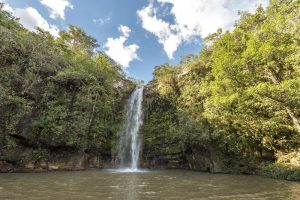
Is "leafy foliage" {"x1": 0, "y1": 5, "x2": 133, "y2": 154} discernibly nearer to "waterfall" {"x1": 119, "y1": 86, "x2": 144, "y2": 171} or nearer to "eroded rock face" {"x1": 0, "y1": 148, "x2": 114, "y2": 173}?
"eroded rock face" {"x1": 0, "y1": 148, "x2": 114, "y2": 173}

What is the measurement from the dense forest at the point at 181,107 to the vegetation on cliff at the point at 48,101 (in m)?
0.08

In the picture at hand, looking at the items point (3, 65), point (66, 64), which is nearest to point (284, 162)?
point (66, 64)

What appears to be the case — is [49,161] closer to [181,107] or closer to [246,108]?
[181,107]

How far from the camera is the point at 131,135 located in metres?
24.4

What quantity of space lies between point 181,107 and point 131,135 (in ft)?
18.0

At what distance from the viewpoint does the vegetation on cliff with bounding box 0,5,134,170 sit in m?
18.6

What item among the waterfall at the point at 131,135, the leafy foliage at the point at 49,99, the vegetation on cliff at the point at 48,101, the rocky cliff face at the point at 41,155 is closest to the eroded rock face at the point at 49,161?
the rocky cliff face at the point at 41,155

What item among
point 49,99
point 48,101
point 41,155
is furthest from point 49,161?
point 49,99

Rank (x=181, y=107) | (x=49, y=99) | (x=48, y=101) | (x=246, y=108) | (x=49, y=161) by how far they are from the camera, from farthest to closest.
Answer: (x=181, y=107)
(x=49, y=99)
(x=48, y=101)
(x=49, y=161)
(x=246, y=108)

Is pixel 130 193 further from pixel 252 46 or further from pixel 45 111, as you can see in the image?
pixel 45 111

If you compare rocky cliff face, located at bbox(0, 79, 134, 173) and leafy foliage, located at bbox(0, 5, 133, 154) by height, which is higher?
leafy foliage, located at bbox(0, 5, 133, 154)

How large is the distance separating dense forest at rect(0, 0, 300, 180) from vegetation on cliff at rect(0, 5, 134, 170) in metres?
0.08

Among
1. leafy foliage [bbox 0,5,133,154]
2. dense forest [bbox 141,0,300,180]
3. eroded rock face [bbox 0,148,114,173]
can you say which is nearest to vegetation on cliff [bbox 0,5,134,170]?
leafy foliage [bbox 0,5,133,154]

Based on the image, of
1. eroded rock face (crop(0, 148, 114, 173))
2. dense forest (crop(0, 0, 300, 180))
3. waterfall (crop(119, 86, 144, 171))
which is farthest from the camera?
waterfall (crop(119, 86, 144, 171))
